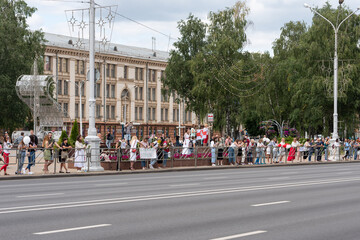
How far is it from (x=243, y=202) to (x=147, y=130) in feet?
316

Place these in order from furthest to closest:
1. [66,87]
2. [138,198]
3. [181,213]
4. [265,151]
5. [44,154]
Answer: [66,87], [265,151], [44,154], [138,198], [181,213]

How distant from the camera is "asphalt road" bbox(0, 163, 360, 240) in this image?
9.87 metres

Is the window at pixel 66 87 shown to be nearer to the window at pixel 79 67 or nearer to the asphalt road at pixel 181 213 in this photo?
the window at pixel 79 67

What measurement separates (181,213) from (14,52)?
55177 mm

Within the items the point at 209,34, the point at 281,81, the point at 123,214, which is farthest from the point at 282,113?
the point at 123,214

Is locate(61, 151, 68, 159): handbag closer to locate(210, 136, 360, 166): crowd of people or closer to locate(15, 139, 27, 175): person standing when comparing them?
locate(15, 139, 27, 175): person standing

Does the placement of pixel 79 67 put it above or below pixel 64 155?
above

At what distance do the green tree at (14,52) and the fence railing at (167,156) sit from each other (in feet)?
99.9

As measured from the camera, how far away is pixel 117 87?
347 ft

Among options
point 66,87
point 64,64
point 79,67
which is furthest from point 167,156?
point 79,67

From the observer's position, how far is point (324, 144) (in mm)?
50875

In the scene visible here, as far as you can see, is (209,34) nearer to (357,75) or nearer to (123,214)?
(357,75)

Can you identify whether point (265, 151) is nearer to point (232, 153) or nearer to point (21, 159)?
point (232, 153)

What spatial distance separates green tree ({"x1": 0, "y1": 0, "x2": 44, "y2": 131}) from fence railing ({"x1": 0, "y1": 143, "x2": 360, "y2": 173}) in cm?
3045
